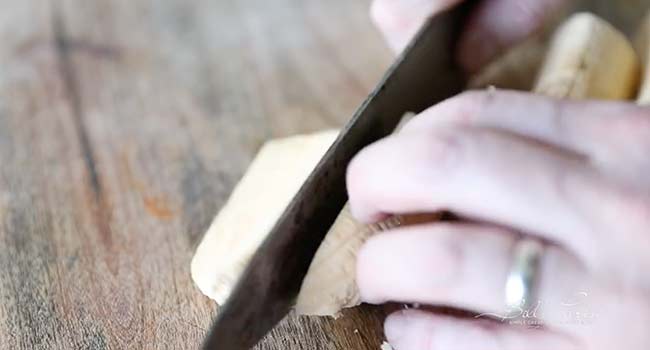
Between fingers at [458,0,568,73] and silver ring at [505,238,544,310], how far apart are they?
0.42m

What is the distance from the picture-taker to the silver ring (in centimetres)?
61

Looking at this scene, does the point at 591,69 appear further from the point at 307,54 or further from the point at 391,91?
the point at 307,54

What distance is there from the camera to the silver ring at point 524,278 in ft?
1.99

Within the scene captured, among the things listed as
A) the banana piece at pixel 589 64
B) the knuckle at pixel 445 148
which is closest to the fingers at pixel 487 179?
the knuckle at pixel 445 148

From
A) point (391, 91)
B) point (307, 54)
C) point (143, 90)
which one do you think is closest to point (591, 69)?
point (391, 91)

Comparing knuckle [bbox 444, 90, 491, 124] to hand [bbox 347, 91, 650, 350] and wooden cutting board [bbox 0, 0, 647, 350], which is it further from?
wooden cutting board [bbox 0, 0, 647, 350]

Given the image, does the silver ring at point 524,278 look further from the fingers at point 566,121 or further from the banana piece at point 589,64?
the banana piece at point 589,64

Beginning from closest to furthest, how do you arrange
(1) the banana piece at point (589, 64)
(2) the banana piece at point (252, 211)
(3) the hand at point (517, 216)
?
(3) the hand at point (517, 216)
(2) the banana piece at point (252, 211)
(1) the banana piece at point (589, 64)

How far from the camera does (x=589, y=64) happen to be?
949 mm

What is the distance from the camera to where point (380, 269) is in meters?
0.67

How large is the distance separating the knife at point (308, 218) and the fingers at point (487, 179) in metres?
0.06

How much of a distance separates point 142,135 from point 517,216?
0.52m

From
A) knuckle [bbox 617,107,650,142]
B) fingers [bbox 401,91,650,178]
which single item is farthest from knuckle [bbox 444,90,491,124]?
knuckle [bbox 617,107,650,142]

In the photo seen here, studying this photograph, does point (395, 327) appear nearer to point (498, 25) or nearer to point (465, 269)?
point (465, 269)
